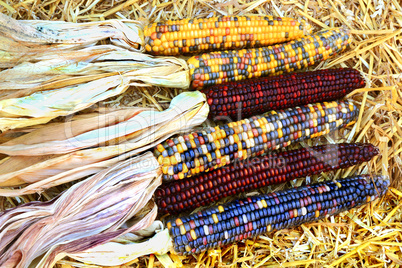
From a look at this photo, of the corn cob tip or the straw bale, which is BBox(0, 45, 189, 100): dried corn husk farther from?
the corn cob tip

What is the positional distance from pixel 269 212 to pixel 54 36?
2401 mm

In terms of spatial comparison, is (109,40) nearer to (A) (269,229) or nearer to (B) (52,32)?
(B) (52,32)

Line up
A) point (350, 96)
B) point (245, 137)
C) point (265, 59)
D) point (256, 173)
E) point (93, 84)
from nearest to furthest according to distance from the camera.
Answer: point (93, 84), point (245, 137), point (256, 173), point (265, 59), point (350, 96)

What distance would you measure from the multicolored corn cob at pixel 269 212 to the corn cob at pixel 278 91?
2.66 feet

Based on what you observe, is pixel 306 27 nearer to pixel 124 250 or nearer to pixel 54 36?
pixel 54 36

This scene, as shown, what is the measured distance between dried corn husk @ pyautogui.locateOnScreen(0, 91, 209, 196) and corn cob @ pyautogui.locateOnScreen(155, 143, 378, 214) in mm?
478

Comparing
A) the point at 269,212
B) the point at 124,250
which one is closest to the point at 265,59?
the point at 269,212

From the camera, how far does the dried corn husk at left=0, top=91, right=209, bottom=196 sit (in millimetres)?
2643

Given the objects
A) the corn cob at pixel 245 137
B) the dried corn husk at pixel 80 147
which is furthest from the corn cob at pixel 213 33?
the corn cob at pixel 245 137

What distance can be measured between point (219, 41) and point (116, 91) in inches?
41.3

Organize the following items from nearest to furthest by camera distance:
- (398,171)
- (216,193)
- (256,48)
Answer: (216,193) → (256,48) → (398,171)

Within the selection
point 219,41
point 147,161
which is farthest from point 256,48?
point 147,161

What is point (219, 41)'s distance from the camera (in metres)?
3.13

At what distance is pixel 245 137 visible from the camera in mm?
2965
